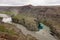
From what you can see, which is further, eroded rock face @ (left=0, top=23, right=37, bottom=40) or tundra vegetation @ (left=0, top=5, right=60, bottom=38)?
tundra vegetation @ (left=0, top=5, right=60, bottom=38)

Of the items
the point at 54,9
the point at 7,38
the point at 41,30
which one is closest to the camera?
the point at 7,38

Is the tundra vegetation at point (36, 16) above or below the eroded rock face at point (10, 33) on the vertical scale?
above

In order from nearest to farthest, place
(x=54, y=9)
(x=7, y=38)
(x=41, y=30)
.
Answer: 1. (x=7, y=38)
2. (x=41, y=30)
3. (x=54, y=9)

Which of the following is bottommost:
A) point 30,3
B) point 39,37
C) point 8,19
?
point 39,37

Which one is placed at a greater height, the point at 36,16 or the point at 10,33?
the point at 36,16

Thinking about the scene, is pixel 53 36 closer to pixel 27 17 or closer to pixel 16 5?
pixel 27 17

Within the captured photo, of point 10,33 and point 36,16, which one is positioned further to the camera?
point 36,16

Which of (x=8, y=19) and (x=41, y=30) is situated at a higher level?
(x=8, y=19)

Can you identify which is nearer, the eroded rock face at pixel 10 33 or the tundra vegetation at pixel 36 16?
the eroded rock face at pixel 10 33

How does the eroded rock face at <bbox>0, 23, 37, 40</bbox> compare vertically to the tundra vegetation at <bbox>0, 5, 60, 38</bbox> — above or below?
below

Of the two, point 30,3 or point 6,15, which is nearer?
point 6,15

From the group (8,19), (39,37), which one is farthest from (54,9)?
(8,19)
